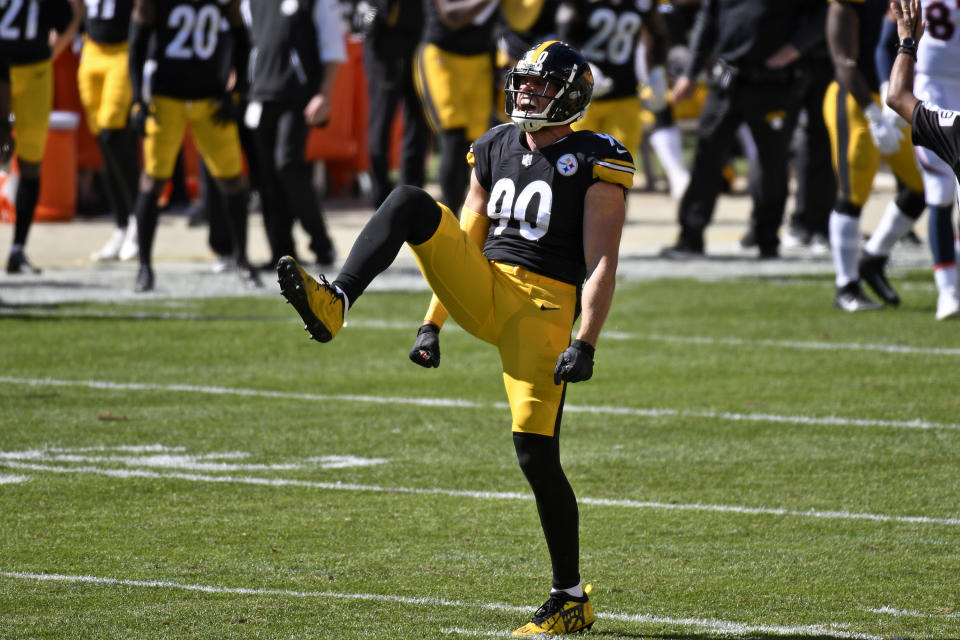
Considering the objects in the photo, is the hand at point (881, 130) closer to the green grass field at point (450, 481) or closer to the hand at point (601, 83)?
the green grass field at point (450, 481)

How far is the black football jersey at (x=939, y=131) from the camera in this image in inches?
235

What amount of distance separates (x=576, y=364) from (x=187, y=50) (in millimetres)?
7491

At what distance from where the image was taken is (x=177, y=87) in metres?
11.5

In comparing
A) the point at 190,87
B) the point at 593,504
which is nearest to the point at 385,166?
the point at 190,87

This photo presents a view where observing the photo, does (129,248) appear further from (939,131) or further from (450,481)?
(939,131)

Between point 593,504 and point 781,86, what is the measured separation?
25.6ft

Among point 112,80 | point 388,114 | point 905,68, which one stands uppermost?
point 905,68

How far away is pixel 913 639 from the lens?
4.52 metres

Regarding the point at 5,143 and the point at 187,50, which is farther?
the point at 187,50

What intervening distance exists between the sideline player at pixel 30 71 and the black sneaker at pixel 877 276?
564 cm

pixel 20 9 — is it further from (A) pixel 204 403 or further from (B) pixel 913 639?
(B) pixel 913 639

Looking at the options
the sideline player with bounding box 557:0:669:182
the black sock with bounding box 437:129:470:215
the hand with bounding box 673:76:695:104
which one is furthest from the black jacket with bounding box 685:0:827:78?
the black sock with bounding box 437:129:470:215

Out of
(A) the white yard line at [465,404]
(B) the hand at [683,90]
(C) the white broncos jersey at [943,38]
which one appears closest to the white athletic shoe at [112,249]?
(B) the hand at [683,90]

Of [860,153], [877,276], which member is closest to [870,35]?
[860,153]
